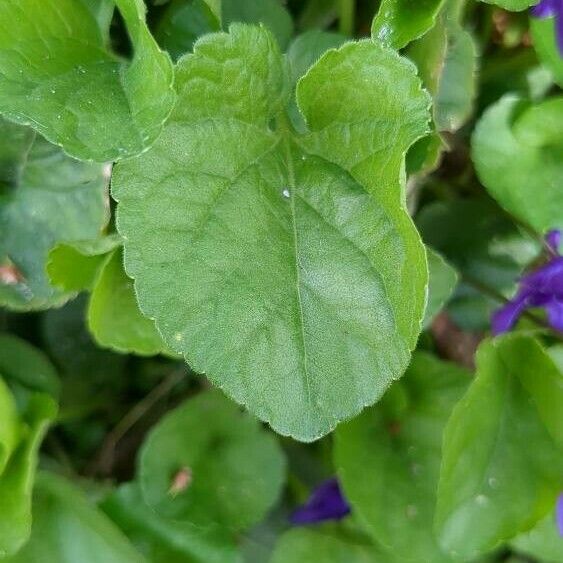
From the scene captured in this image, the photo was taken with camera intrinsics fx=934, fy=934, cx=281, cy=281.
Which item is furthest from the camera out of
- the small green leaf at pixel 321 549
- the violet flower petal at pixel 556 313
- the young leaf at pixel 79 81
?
the small green leaf at pixel 321 549

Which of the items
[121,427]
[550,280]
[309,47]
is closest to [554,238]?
[550,280]

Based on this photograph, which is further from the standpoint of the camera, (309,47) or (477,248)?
(477,248)

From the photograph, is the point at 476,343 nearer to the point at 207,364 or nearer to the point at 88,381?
the point at 88,381

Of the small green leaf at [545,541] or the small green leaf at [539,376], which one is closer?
the small green leaf at [539,376]

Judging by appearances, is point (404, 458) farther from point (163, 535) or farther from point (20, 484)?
point (20, 484)

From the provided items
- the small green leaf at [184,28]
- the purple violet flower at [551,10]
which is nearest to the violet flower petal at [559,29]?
the purple violet flower at [551,10]

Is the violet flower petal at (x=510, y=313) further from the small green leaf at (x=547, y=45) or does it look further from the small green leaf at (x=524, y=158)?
the small green leaf at (x=547, y=45)
